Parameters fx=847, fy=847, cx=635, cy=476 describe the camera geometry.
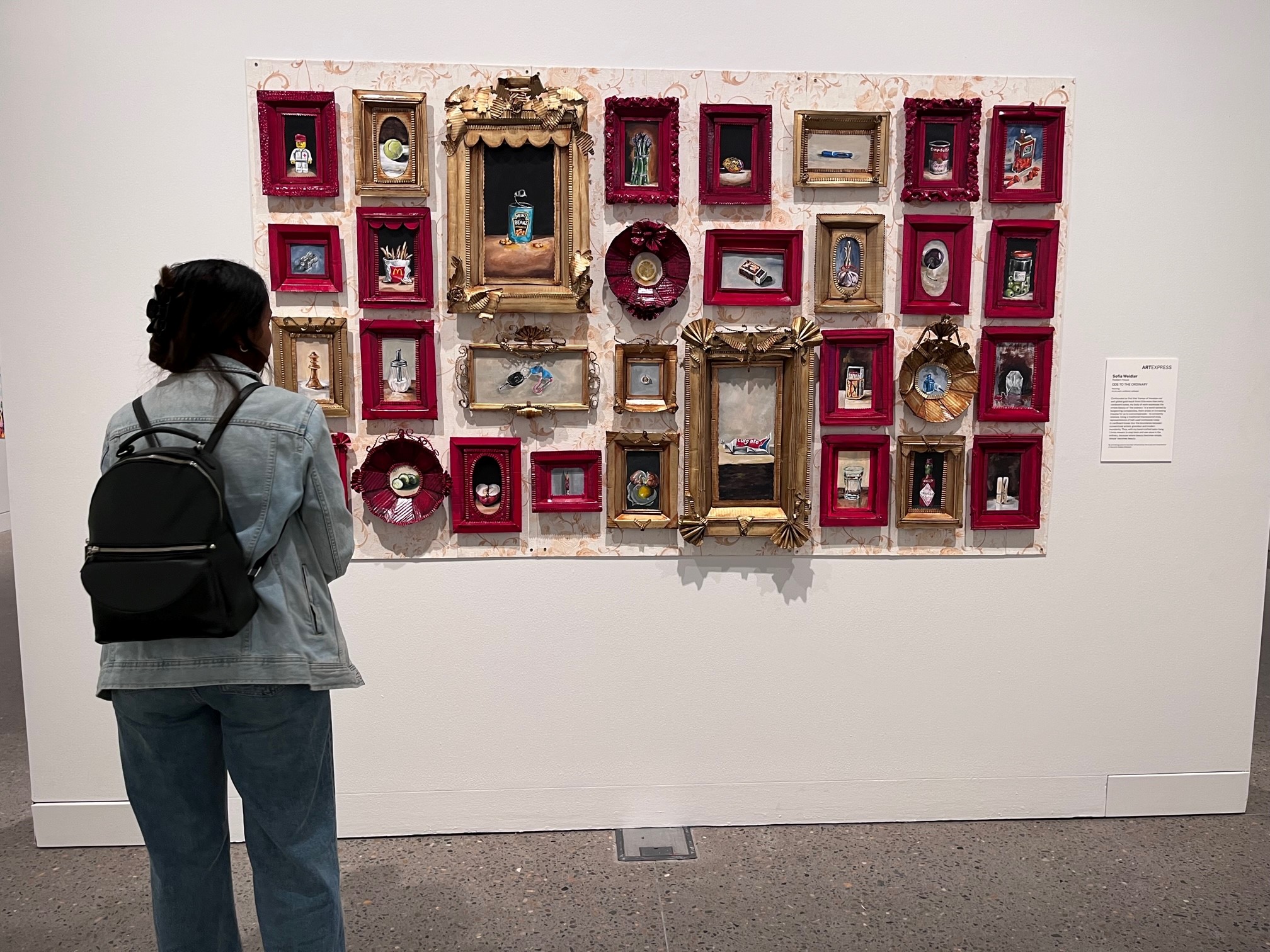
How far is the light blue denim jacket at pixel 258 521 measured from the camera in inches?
55.9

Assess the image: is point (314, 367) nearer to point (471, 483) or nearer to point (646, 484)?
point (471, 483)

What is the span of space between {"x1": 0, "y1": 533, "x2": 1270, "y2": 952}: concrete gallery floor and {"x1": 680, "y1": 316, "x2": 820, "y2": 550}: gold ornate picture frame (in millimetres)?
931

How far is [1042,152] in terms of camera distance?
2.42 meters

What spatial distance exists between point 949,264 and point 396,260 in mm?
1577

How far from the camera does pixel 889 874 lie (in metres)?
2.34

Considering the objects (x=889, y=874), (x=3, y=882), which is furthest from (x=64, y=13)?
(x=889, y=874)

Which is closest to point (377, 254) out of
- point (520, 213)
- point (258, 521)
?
point (520, 213)

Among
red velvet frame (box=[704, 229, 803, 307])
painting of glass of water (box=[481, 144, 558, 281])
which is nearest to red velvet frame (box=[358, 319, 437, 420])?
painting of glass of water (box=[481, 144, 558, 281])

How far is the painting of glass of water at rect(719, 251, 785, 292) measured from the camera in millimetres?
2414

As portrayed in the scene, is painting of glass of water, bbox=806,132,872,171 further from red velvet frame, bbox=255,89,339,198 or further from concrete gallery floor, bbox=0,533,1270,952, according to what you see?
concrete gallery floor, bbox=0,533,1270,952

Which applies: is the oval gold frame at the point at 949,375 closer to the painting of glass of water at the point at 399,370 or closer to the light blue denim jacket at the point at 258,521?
the painting of glass of water at the point at 399,370

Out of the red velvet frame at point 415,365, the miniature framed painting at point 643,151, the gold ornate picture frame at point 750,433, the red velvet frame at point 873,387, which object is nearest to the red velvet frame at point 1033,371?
the red velvet frame at point 873,387

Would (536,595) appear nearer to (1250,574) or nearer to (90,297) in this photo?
(90,297)

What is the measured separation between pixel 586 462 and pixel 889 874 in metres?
1.42
